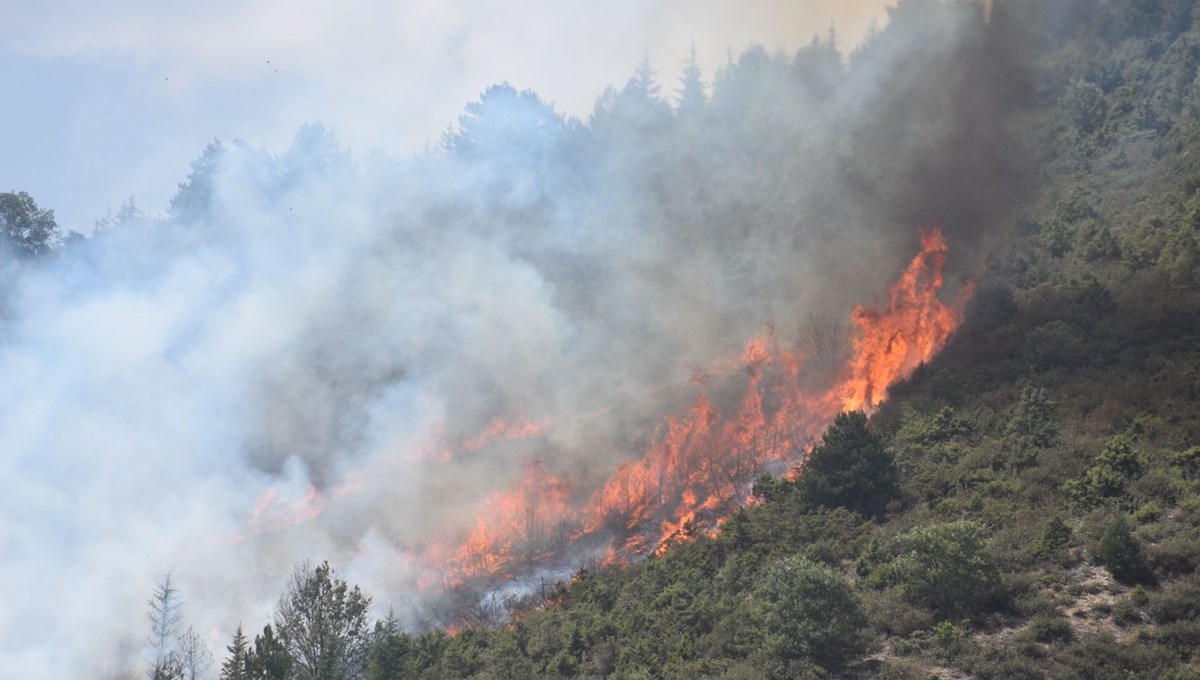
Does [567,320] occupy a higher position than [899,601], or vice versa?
[567,320]

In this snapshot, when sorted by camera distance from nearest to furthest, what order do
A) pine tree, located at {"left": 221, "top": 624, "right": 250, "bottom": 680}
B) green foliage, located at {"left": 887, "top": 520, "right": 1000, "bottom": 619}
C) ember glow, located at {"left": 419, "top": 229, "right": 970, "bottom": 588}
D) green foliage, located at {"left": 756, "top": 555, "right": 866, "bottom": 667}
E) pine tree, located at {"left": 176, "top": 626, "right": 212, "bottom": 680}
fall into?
green foliage, located at {"left": 756, "top": 555, "right": 866, "bottom": 667}
green foliage, located at {"left": 887, "top": 520, "right": 1000, "bottom": 619}
pine tree, located at {"left": 221, "top": 624, "right": 250, "bottom": 680}
pine tree, located at {"left": 176, "top": 626, "right": 212, "bottom": 680}
ember glow, located at {"left": 419, "top": 229, "right": 970, "bottom": 588}

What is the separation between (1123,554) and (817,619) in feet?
36.1

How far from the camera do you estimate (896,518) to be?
4178cm

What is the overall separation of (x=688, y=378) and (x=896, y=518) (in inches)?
811

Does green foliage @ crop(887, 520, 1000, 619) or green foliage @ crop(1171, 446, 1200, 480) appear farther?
green foliage @ crop(1171, 446, 1200, 480)

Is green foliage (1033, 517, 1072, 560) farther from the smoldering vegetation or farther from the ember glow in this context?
the smoldering vegetation

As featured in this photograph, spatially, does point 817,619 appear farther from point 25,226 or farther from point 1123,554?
point 25,226

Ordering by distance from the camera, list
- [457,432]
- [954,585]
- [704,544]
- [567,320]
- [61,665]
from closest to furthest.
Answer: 1. [954,585]
2. [704,544]
3. [61,665]
4. [457,432]
5. [567,320]

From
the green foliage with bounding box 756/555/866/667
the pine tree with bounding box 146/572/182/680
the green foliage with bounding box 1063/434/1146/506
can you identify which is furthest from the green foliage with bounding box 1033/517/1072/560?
the pine tree with bounding box 146/572/182/680

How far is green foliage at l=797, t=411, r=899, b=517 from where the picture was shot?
143ft

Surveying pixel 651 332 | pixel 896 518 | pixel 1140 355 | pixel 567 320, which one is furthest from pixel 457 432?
pixel 1140 355

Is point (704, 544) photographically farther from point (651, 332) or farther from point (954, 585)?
point (651, 332)

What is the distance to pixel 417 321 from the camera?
64812mm

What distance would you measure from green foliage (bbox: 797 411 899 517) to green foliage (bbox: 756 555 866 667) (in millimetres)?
10065
